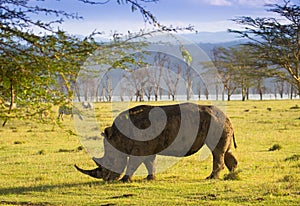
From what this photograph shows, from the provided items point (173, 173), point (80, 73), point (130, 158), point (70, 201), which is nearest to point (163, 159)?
point (173, 173)

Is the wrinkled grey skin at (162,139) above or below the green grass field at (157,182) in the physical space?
above

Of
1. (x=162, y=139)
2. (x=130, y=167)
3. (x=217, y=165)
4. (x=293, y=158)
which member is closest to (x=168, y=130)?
(x=162, y=139)

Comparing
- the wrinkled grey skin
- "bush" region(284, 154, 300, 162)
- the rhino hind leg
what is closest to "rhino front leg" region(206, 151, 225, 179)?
the wrinkled grey skin

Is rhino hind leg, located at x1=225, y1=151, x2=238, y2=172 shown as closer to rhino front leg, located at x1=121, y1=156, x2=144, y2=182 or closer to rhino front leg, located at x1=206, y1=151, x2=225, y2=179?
rhino front leg, located at x1=206, y1=151, x2=225, y2=179

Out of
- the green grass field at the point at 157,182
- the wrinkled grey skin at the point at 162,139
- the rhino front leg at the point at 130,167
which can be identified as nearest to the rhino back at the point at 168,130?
the wrinkled grey skin at the point at 162,139

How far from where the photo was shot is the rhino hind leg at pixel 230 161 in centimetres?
1274

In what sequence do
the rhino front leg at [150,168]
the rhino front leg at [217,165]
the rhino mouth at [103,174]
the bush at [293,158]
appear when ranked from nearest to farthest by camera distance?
the rhino mouth at [103,174]
the rhino front leg at [150,168]
the rhino front leg at [217,165]
the bush at [293,158]

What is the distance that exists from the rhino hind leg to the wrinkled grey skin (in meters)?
0.27

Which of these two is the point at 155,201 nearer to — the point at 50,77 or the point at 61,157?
the point at 50,77

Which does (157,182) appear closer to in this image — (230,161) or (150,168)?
(150,168)

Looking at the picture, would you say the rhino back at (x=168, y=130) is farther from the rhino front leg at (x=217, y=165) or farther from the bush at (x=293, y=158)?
the bush at (x=293, y=158)

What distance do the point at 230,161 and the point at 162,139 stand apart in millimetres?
1913

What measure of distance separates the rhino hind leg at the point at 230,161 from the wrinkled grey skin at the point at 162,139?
0.27 meters

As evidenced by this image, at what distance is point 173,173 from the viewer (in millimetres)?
13320
